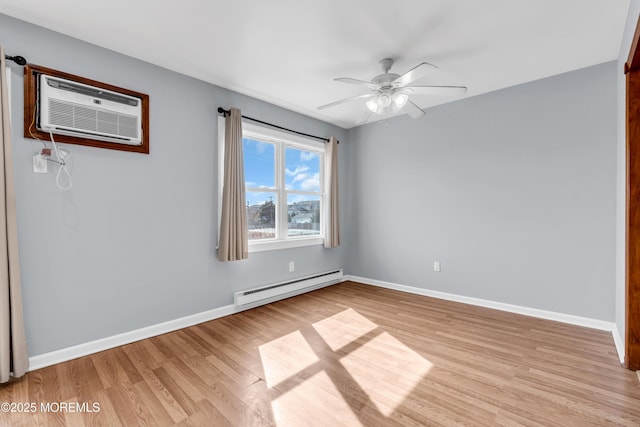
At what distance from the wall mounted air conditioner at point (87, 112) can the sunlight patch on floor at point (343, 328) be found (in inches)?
97.2

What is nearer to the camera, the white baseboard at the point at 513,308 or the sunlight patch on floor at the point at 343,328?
the sunlight patch on floor at the point at 343,328

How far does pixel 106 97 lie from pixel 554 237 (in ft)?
14.8

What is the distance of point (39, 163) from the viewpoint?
7.03 feet

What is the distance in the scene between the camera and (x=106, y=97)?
94.4 inches

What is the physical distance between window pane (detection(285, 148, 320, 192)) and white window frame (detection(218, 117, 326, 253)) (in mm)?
76

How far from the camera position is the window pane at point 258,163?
3.58 m

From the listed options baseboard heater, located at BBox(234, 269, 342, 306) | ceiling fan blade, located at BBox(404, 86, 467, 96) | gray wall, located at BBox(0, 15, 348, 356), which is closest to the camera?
gray wall, located at BBox(0, 15, 348, 356)

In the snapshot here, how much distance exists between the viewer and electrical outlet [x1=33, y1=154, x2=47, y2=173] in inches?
83.8

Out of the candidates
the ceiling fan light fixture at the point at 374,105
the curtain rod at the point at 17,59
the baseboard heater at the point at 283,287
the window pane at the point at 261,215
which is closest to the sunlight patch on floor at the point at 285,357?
the baseboard heater at the point at 283,287

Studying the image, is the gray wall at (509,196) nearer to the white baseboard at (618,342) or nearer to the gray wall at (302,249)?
the gray wall at (302,249)

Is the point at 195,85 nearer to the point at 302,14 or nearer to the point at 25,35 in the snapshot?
the point at 25,35

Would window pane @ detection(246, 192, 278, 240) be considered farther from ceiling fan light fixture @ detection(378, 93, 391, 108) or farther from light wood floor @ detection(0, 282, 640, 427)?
ceiling fan light fixture @ detection(378, 93, 391, 108)

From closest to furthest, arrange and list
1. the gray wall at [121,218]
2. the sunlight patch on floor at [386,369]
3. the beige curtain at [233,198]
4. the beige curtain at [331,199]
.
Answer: the sunlight patch on floor at [386,369], the gray wall at [121,218], the beige curtain at [233,198], the beige curtain at [331,199]

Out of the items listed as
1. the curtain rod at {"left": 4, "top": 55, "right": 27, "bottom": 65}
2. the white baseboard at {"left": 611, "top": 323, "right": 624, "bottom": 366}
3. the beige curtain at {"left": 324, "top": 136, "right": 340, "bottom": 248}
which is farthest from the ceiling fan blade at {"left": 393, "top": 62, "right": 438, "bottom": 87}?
the curtain rod at {"left": 4, "top": 55, "right": 27, "bottom": 65}
